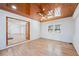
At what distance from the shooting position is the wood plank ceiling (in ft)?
6.73

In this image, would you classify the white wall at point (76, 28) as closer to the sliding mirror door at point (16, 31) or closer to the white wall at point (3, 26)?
the sliding mirror door at point (16, 31)

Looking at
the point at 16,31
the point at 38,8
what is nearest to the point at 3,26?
the point at 16,31

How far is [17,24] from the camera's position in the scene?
2230 millimetres

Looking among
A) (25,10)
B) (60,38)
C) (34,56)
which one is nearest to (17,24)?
(25,10)

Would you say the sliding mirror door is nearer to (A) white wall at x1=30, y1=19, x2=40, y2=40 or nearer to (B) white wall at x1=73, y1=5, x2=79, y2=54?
(A) white wall at x1=30, y1=19, x2=40, y2=40

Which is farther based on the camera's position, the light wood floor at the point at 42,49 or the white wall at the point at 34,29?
the white wall at the point at 34,29

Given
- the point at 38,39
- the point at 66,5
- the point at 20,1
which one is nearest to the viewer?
the point at 20,1

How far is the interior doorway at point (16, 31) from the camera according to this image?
2.15 m

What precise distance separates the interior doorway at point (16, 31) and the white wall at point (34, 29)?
0.10 meters

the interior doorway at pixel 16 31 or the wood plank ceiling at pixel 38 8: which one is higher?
the wood plank ceiling at pixel 38 8

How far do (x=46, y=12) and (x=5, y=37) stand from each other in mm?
1258

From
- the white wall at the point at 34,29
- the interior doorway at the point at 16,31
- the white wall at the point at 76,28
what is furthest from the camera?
the white wall at the point at 34,29

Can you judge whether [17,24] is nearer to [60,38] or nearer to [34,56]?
[34,56]

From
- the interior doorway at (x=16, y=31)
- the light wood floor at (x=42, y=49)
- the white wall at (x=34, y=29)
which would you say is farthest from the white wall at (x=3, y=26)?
the white wall at (x=34, y=29)
